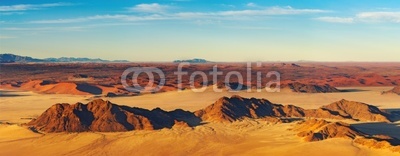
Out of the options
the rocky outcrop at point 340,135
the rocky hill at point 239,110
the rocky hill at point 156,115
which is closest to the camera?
the rocky outcrop at point 340,135

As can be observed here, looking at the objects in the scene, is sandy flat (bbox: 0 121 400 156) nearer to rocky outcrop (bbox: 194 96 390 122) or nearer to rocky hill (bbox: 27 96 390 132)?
rocky hill (bbox: 27 96 390 132)

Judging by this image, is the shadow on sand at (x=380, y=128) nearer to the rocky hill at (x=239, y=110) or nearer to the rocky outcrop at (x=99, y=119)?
the rocky hill at (x=239, y=110)

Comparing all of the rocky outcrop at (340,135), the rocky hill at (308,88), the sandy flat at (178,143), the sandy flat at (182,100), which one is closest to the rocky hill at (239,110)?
the sandy flat at (178,143)

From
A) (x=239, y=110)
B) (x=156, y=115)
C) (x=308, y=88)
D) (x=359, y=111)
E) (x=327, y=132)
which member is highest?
(x=156, y=115)

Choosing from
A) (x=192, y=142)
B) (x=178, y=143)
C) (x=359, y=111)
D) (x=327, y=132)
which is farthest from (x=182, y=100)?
(x=327, y=132)

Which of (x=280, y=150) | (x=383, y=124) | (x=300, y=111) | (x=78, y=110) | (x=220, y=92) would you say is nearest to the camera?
(x=280, y=150)

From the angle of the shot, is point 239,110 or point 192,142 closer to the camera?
point 192,142

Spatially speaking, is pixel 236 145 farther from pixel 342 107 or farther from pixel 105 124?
pixel 342 107

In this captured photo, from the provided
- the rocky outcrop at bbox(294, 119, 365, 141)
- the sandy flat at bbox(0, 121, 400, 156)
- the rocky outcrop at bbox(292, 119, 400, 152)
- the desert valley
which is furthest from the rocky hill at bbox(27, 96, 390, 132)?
the rocky outcrop at bbox(294, 119, 365, 141)

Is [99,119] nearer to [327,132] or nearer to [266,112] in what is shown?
[266,112]

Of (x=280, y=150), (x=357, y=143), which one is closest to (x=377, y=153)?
(x=357, y=143)

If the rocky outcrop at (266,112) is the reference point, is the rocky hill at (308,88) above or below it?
below
